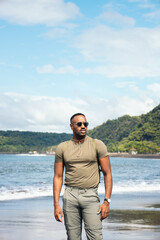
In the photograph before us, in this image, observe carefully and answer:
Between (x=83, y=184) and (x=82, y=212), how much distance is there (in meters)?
0.31

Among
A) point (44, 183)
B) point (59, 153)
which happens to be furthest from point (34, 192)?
point (59, 153)

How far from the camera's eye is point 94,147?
195 inches

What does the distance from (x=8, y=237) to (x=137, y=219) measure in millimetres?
3780

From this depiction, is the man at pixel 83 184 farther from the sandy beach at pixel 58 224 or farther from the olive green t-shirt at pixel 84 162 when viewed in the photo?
the sandy beach at pixel 58 224

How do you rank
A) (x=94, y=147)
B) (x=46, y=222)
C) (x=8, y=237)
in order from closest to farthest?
1. (x=94, y=147)
2. (x=8, y=237)
3. (x=46, y=222)

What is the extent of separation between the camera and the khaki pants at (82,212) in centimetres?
486

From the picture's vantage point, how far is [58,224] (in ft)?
33.8

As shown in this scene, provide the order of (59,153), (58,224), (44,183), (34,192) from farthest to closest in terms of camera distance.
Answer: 1. (44,183)
2. (34,192)
3. (58,224)
4. (59,153)

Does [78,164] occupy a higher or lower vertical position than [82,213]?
higher

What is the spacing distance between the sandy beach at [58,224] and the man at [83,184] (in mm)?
3747

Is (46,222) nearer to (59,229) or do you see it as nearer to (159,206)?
(59,229)

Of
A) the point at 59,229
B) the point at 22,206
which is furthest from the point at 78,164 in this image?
the point at 22,206

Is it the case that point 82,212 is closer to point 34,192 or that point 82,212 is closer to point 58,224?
point 58,224

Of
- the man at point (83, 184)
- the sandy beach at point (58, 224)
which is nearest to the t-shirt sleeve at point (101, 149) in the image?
the man at point (83, 184)
